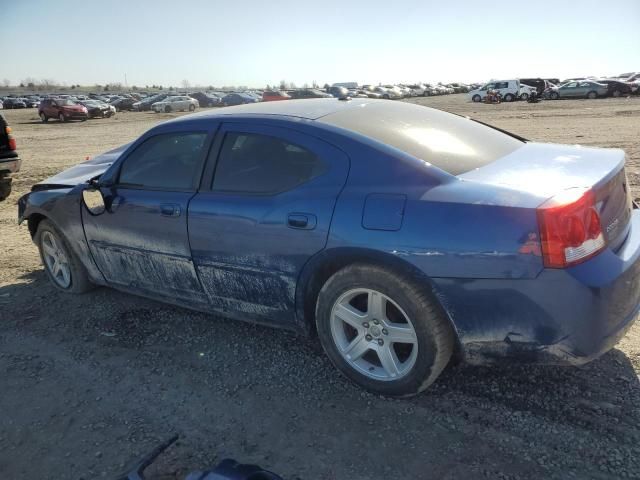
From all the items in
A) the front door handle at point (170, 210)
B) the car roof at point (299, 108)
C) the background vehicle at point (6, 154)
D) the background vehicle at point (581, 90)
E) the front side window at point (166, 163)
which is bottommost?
the background vehicle at point (581, 90)

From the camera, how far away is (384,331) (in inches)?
110

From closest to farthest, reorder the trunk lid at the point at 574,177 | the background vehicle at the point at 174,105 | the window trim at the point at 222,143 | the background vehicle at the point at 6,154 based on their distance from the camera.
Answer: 1. the trunk lid at the point at 574,177
2. the window trim at the point at 222,143
3. the background vehicle at the point at 6,154
4. the background vehicle at the point at 174,105

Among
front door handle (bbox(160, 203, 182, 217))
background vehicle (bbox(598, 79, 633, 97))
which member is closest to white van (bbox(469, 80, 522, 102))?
background vehicle (bbox(598, 79, 633, 97))

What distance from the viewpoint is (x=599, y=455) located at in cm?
233

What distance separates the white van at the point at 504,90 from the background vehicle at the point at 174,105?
23.8m

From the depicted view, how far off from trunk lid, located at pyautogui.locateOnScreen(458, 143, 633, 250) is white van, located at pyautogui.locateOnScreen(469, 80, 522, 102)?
41053 mm

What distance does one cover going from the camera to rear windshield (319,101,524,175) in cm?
286

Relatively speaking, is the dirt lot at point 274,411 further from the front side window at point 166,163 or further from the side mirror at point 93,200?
the front side window at point 166,163

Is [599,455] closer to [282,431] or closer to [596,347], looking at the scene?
[596,347]

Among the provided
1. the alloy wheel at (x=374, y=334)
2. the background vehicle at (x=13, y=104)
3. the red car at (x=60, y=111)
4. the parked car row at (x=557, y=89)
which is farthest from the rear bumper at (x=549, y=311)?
the background vehicle at (x=13, y=104)

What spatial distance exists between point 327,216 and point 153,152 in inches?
66.2

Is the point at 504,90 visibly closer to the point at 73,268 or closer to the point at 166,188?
the point at 73,268

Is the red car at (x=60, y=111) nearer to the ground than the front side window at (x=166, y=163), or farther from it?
nearer to the ground

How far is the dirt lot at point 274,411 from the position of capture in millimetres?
2396
